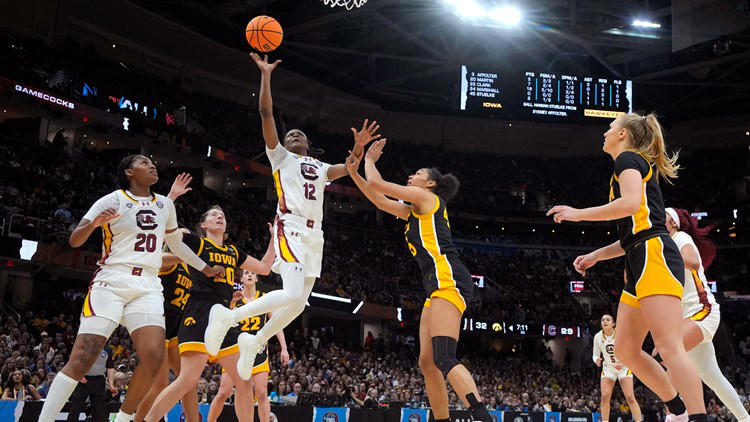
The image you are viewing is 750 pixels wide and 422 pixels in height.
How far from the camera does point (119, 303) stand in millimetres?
5730

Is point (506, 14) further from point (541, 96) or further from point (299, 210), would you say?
A: point (299, 210)

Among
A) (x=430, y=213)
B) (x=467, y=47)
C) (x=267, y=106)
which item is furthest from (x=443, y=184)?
(x=467, y=47)

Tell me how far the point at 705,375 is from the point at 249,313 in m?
4.25

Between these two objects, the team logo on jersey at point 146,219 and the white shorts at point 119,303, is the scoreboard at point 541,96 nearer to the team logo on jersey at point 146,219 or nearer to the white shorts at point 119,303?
the team logo on jersey at point 146,219

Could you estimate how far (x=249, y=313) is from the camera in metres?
5.91

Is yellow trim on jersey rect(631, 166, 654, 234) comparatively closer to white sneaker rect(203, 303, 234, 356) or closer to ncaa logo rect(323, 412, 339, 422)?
white sneaker rect(203, 303, 234, 356)

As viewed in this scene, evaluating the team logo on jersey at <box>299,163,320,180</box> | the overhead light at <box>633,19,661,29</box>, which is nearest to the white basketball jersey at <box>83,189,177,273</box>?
the team logo on jersey at <box>299,163,320,180</box>

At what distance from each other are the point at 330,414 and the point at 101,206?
8573mm

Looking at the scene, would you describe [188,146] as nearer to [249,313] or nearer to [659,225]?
[249,313]

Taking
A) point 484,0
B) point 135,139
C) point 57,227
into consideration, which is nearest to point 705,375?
point 57,227

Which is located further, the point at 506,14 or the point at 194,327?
the point at 506,14

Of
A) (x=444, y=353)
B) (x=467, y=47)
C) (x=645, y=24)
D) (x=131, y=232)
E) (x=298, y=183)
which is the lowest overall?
(x=444, y=353)

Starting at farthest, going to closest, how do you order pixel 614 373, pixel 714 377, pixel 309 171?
pixel 614 373, pixel 309 171, pixel 714 377

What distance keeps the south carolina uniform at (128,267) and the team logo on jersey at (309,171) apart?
4.41 ft
